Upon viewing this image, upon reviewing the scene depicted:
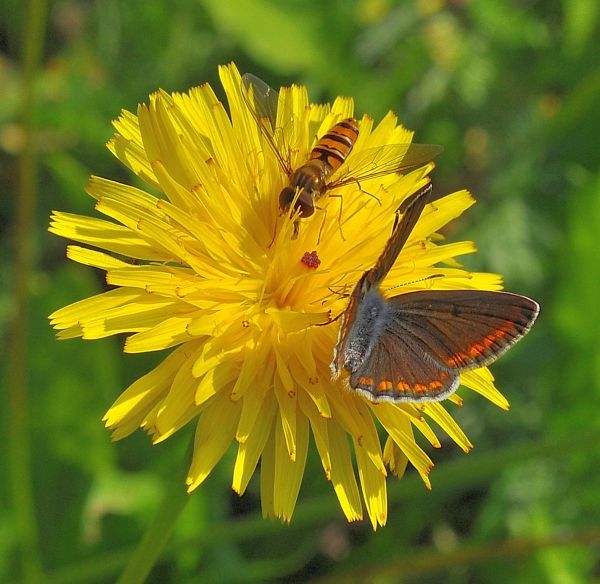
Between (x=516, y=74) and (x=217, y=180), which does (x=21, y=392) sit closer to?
(x=217, y=180)

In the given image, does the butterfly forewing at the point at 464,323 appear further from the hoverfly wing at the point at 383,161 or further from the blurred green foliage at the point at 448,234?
the blurred green foliage at the point at 448,234

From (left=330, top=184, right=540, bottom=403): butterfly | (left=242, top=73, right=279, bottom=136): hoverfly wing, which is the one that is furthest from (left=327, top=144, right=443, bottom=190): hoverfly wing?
(left=330, top=184, right=540, bottom=403): butterfly

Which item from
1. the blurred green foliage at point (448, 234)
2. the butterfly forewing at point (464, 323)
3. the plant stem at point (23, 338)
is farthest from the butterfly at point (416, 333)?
the plant stem at point (23, 338)

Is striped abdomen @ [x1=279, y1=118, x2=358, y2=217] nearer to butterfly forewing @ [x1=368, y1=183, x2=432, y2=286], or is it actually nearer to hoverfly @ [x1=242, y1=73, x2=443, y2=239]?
hoverfly @ [x1=242, y1=73, x2=443, y2=239]

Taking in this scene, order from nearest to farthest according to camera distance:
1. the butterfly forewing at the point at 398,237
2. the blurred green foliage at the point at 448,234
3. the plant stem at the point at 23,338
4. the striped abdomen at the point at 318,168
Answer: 1. the butterfly forewing at the point at 398,237
2. the striped abdomen at the point at 318,168
3. the plant stem at the point at 23,338
4. the blurred green foliage at the point at 448,234

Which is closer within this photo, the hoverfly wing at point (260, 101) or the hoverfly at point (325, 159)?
the hoverfly at point (325, 159)
